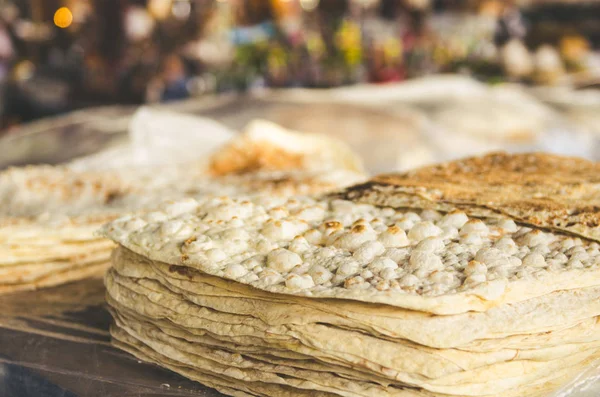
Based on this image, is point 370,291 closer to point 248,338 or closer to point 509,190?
point 248,338

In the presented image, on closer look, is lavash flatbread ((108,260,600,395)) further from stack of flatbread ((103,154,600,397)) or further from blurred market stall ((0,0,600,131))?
blurred market stall ((0,0,600,131))

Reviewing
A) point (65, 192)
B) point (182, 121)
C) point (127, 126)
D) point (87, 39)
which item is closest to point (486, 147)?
point (182, 121)

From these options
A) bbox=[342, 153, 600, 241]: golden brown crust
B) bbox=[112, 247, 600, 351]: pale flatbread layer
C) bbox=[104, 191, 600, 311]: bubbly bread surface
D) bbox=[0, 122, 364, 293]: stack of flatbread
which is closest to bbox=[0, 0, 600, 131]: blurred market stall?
bbox=[0, 122, 364, 293]: stack of flatbread

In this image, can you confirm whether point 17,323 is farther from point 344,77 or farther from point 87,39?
point 344,77

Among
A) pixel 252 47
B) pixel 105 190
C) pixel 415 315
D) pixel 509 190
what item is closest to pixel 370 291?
pixel 415 315

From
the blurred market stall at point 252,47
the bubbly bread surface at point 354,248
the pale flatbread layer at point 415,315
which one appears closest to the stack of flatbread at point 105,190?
the bubbly bread surface at point 354,248

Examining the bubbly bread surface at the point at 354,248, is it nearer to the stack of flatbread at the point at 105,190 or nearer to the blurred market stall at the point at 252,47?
the stack of flatbread at the point at 105,190

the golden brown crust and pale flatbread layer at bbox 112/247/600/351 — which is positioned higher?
the golden brown crust
